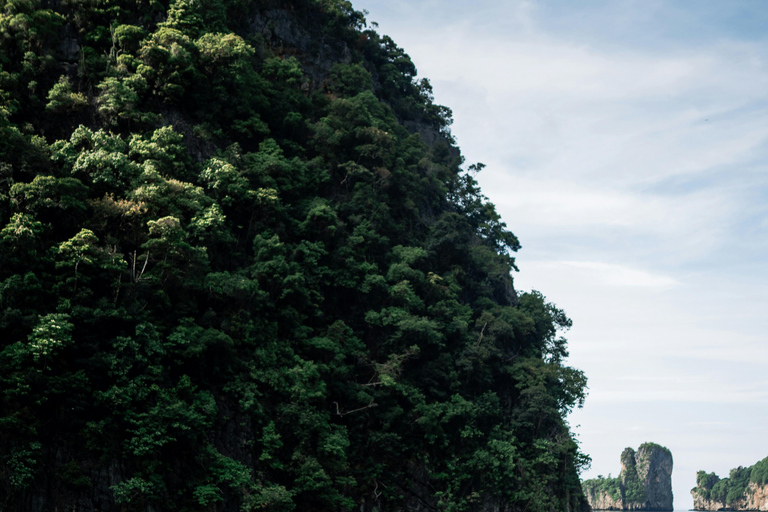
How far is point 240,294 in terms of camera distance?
60.5ft

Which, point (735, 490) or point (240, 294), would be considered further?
point (735, 490)

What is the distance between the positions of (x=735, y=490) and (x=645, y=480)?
13269mm

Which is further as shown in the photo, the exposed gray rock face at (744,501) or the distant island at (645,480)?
the distant island at (645,480)

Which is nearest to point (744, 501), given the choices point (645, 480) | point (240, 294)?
point (645, 480)

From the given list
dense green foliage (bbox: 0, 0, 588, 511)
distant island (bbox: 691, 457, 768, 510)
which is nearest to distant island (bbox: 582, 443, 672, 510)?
distant island (bbox: 691, 457, 768, 510)

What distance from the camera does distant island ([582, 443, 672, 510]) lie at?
9101 cm

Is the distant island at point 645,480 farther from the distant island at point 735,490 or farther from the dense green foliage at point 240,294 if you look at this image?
the dense green foliage at point 240,294

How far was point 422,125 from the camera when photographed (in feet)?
124

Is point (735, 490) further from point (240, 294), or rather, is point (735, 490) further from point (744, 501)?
point (240, 294)

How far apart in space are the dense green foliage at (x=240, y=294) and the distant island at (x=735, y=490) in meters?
74.0

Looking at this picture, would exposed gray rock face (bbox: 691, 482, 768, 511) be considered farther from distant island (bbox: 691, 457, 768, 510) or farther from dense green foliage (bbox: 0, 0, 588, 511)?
dense green foliage (bbox: 0, 0, 588, 511)

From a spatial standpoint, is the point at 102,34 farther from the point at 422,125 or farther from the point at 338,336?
the point at 422,125

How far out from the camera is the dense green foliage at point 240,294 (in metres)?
14.8

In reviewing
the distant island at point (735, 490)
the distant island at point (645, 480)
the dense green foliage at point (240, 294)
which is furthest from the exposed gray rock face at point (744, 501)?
the dense green foliage at point (240, 294)
